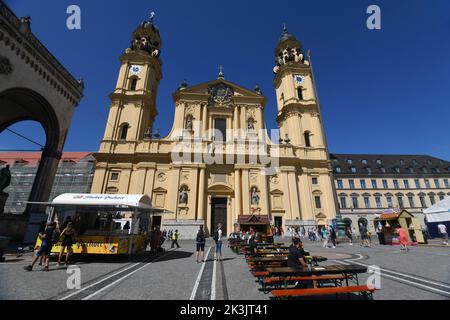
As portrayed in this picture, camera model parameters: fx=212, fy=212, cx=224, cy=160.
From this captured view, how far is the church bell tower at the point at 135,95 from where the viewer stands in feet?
88.7

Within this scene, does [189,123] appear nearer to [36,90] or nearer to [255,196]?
[255,196]

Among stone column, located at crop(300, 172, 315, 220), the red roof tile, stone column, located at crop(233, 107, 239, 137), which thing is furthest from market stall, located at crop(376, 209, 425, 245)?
the red roof tile

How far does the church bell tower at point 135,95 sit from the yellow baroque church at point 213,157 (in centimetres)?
13

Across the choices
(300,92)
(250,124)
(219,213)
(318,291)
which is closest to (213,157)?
(219,213)

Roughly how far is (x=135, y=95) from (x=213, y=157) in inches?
541

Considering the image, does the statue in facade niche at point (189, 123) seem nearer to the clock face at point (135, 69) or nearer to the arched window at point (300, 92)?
the clock face at point (135, 69)

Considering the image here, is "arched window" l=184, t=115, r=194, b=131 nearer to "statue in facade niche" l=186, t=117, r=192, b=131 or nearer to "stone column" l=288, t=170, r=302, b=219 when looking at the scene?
"statue in facade niche" l=186, t=117, r=192, b=131

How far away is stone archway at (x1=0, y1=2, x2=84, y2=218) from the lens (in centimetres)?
1193

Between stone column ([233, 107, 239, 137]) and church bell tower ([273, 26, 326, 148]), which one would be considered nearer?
stone column ([233, 107, 239, 137])

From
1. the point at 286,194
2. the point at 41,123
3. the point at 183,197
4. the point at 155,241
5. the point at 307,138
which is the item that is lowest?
the point at 155,241

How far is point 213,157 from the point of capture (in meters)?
26.6

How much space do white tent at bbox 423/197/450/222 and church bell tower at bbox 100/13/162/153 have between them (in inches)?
1227
